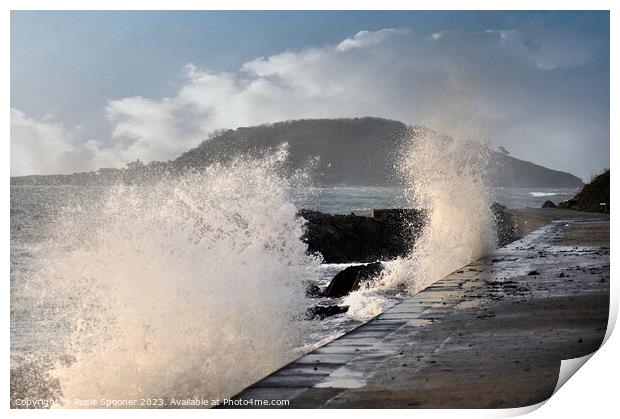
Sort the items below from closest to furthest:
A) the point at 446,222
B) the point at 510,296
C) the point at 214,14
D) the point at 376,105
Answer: the point at 214,14
the point at 510,296
the point at 376,105
the point at 446,222

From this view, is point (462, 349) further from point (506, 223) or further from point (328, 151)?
point (506, 223)

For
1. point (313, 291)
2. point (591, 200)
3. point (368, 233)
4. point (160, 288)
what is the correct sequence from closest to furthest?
point (160, 288) < point (313, 291) < point (591, 200) < point (368, 233)

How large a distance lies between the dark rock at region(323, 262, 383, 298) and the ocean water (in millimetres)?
1758

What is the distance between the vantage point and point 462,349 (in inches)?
205

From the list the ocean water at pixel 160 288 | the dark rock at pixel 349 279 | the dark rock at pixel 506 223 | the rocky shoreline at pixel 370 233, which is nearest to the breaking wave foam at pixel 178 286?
the ocean water at pixel 160 288

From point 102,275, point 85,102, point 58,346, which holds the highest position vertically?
point 85,102

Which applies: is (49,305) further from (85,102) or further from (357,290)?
(357,290)

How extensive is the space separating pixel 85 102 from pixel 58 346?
287 cm

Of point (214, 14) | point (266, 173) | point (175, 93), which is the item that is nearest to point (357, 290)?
point (266, 173)

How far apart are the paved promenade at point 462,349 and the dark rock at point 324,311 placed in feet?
8.23

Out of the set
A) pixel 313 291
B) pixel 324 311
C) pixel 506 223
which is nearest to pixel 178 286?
pixel 324 311

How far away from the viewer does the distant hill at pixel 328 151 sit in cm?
836

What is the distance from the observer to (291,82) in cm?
805

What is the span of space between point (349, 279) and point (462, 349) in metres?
7.61
